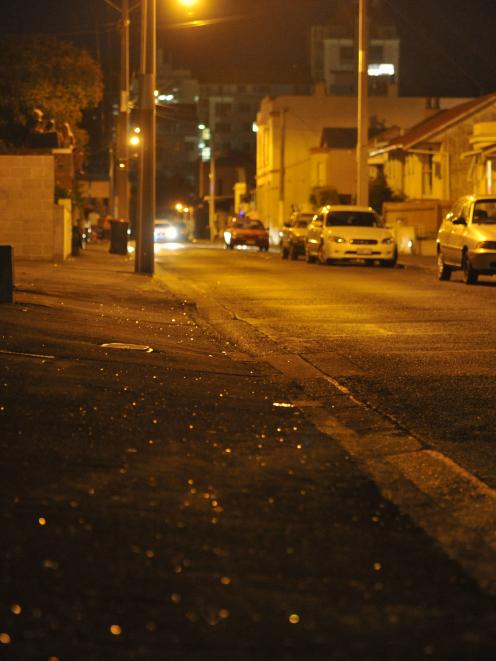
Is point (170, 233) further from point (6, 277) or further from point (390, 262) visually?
point (6, 277)

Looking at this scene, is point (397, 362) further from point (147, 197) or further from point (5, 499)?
point (147, 197)

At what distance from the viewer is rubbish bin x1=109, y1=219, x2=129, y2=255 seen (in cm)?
4156

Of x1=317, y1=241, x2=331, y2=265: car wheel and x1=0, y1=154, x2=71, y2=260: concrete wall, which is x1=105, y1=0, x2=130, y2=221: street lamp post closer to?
x1=0, y1=154, x2=71, y2=260: concrete wall

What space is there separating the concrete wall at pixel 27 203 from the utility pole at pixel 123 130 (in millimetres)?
5608

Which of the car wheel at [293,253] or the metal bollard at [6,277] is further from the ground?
the metal bollard at [6,277]

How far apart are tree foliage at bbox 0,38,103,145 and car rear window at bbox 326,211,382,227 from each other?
17.7 meters

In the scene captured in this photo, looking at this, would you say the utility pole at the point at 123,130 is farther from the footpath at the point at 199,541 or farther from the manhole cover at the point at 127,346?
the footpath at the point at 199,541

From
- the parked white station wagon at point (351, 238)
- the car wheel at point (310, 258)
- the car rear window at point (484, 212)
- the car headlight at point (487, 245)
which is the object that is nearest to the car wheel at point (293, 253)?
the car wheel at point (310, 258)

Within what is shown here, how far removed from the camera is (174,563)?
5.15m

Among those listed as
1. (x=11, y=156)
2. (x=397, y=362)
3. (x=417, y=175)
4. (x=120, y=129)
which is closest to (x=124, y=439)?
(x=397, y=362)

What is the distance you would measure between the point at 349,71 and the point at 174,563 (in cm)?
11874

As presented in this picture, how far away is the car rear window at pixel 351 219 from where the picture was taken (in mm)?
35984

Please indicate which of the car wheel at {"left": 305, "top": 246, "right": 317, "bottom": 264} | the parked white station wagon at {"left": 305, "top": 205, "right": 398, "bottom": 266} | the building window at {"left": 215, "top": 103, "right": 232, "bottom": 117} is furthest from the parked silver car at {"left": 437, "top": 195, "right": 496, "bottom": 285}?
the building window at {"left": 215, "top": 103, "right": 232, "bottom": 117}

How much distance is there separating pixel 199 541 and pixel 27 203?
84.6 ft
